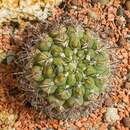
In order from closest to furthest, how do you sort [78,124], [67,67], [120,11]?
1. [67,67]
2. [78,124]
3. [120,11]

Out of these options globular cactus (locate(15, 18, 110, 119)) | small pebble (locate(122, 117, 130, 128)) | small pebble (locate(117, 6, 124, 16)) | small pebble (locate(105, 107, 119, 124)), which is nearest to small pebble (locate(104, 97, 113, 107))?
small pebble (locate(105, 107, 119, 124))

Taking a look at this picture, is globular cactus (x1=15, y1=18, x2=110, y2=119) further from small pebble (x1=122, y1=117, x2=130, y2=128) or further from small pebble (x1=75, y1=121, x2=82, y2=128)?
small pebble (x1=122, y1=117, x2=130, y2=128)

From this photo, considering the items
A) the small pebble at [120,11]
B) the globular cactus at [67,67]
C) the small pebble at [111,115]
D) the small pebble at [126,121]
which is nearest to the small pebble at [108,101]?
the small pebble at [111,115]

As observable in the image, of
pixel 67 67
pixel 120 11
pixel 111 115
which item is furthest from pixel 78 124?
pixel 120 11

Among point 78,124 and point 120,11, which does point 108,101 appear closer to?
point 78,124

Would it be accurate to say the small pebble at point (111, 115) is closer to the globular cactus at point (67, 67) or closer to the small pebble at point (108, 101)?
the small pebble at point (108, 101)

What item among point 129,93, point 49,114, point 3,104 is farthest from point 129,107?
point 3,104
